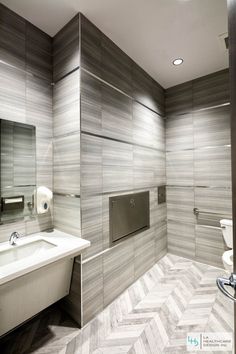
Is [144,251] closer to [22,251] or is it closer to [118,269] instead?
[118,269]

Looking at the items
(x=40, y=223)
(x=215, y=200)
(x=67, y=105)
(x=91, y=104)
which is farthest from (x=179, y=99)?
(x=40, y=223)

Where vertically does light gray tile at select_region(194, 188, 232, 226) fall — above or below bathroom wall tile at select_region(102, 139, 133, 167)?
below

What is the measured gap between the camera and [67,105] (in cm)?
160

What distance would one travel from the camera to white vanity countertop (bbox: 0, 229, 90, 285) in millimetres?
1023

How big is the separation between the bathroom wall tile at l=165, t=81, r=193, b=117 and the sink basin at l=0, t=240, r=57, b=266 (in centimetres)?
248

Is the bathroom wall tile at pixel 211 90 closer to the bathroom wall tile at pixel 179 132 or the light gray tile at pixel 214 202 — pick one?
the bathroom wall tile at pixel 179 132

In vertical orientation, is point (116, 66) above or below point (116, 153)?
above

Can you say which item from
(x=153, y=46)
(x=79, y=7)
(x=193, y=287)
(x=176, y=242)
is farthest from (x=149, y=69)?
(x=193, y=287)

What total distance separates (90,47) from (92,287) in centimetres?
212

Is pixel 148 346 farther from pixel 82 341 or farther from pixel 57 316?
pixel 57 316

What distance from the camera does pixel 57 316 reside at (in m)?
1.62

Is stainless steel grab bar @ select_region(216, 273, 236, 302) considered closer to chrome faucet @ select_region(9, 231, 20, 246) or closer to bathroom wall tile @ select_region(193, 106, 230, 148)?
chrome faucet @ select_region(9, 231, 20, 246)

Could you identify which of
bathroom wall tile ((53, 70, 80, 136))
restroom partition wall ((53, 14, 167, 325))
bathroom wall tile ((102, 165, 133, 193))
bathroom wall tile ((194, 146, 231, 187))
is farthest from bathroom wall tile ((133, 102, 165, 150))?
bathroom wall tile ((53, 70, 80, 136))

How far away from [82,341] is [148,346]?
0.50 metres
